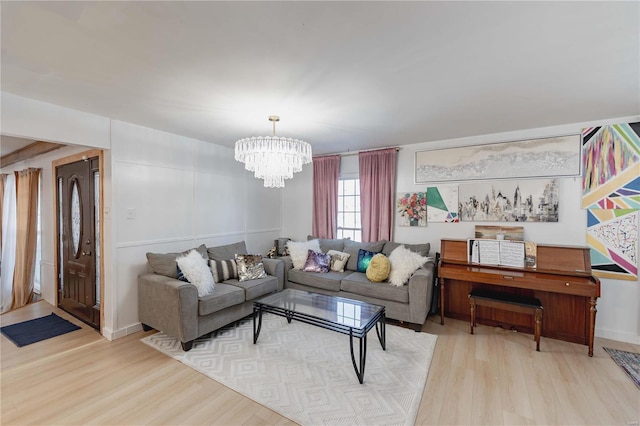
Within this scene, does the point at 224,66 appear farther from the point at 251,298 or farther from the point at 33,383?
the point at 33,383

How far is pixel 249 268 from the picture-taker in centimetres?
359

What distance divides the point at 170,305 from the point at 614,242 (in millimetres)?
4724

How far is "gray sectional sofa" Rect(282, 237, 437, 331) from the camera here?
10.3 feet

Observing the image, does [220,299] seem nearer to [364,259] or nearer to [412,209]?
[364,259]

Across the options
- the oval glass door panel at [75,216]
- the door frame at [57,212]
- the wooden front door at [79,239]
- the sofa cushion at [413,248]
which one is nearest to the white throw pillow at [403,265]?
the sofa cushion at [413,248]

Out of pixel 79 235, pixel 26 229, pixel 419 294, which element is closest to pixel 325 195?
pixel 419 294

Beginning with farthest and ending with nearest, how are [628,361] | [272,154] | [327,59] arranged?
[628,361] → [272,154] → [327,59]

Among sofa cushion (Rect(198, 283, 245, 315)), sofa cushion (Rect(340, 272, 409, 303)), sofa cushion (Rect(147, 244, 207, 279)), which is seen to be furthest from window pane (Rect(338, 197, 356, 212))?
sofa cushion (Rect(147, 244, 207, 279))

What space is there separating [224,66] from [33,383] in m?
2.96

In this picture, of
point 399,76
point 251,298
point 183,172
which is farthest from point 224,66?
point 251,298

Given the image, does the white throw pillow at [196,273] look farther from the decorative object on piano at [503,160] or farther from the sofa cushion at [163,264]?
the decorative object on piano at [503,160]

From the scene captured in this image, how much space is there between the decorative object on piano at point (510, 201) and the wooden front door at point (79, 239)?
4.64m

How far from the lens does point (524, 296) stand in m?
3.13

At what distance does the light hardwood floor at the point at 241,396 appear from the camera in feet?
6.21
